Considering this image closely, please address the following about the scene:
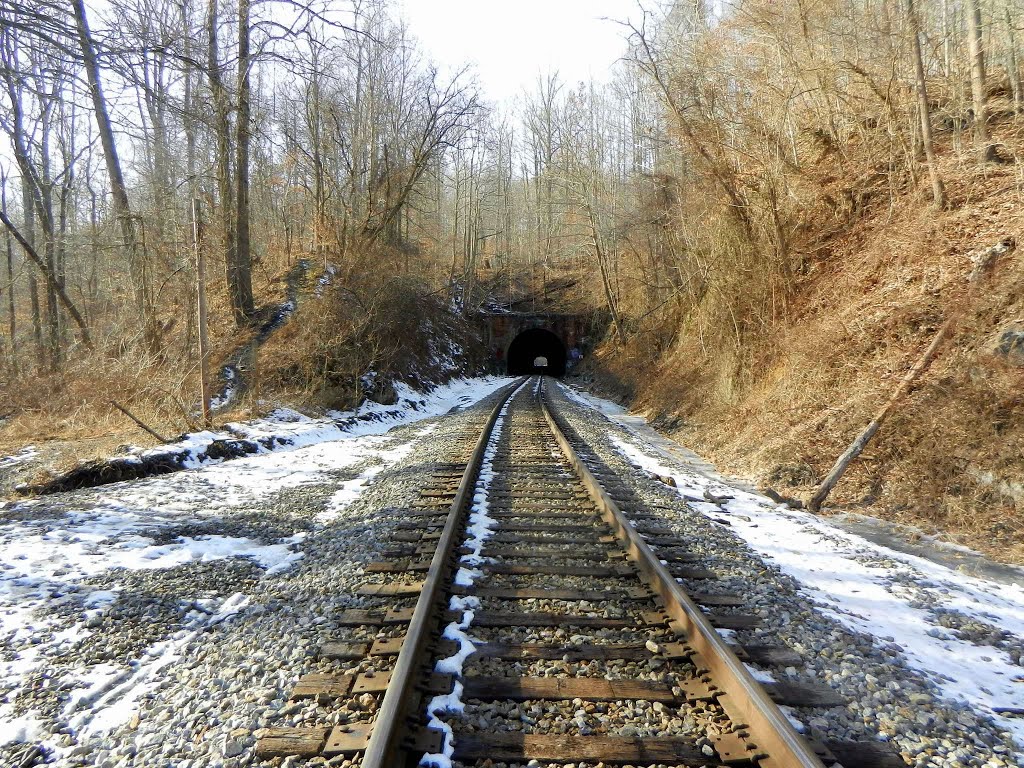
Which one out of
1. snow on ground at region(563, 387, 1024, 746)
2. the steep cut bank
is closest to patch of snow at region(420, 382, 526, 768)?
snow on ground at region(563, 387, 1024, 746)

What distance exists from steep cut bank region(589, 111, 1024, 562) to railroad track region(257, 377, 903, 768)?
11.2 feet

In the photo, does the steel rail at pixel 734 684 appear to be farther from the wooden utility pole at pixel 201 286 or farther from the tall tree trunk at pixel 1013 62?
the tall tree trunk at pixel 1013 62

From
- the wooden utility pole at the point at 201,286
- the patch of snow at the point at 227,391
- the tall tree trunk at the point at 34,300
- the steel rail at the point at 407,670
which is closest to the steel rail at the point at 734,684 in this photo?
the steel rail at the point at 407,670

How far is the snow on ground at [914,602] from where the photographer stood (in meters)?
3.32

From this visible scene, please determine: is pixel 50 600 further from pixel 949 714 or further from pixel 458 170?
pixel 458 170

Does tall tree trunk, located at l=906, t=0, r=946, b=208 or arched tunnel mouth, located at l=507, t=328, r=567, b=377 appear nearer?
tall tree trunk, located at l=906, t=0, r=946, b=208

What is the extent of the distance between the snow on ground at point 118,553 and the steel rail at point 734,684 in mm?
2926

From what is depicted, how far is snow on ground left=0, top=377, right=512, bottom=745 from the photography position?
3084mm

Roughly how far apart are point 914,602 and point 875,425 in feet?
11.4

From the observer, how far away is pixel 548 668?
125 inches

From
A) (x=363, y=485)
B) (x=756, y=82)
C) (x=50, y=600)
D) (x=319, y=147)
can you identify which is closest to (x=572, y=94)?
(x=319, y=147)

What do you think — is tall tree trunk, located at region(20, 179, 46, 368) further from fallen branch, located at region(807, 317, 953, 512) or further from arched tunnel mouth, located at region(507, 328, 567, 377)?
arched tunnel mouth, located at region(507, 328, 567, 377)

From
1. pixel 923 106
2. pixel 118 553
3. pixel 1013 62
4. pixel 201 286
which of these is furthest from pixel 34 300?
pixel 1013 62

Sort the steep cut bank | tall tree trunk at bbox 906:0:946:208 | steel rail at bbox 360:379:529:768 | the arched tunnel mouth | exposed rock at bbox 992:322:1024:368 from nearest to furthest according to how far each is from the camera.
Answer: steel rail at bbox 360:379:529:768
the steep cut bank
exposed rock at bbox 992:322:1024:368
tall tree trunk at bbox 906:0:946:208
the arched tunnel mouth
